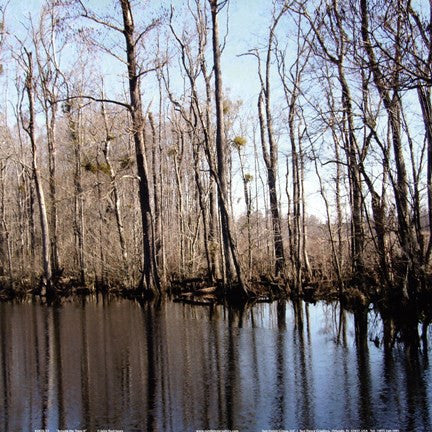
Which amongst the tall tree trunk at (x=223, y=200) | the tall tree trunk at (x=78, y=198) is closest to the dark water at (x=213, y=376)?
the tall tree trunk at (x=223, y=200)

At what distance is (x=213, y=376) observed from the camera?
26.7ft

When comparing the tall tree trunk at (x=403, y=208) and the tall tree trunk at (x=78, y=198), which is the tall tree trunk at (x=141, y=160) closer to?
the tall tree trunk at (x=78, y=198)

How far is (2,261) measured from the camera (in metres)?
31.4

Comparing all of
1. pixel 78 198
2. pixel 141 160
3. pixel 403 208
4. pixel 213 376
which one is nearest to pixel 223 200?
pixel 141 160

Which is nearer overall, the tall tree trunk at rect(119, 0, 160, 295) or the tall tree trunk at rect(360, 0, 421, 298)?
the tall tree trunk at rect(360, 0, 421, 298)

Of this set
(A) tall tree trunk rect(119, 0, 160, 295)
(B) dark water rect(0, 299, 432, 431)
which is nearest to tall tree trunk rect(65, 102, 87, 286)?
(A) tall tree trunk rect(119, 0, 160, 295)

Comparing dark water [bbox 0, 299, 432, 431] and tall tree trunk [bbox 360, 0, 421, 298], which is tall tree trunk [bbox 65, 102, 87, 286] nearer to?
dark water [bbox 0, 299, 432, 431]

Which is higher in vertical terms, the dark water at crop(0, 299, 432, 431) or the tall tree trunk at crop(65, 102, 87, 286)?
the tall tree trunk at crop(65, 102, 87, 286)

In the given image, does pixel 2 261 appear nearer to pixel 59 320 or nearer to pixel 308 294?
pixel 59 320

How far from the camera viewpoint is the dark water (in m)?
6.27

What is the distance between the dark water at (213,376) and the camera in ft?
20.6

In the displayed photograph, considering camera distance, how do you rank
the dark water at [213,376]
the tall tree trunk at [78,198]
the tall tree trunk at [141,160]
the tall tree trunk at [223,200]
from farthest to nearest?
the tall tree trunk at [78,198], the tall tree trunk at [141,160], the tall tree trunk at [223,200], the dark water at [213,376]

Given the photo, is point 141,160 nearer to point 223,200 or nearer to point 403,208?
point 223,200

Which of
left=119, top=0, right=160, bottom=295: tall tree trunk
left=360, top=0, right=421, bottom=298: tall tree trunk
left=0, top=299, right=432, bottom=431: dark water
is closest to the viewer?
left=0, top=299, right=432, bottom=431: dark water
